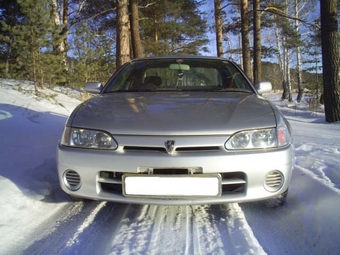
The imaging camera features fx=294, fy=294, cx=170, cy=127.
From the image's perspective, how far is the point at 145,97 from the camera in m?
2.77

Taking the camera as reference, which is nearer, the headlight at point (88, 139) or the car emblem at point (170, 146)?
the car emblem at point (170, 146)

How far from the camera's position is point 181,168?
1909mm

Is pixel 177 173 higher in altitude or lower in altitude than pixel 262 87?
lower

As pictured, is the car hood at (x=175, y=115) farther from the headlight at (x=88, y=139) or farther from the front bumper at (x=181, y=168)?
the front bumper at (x=181, y=168)

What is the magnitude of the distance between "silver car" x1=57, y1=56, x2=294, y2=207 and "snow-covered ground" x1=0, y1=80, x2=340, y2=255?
21 cm

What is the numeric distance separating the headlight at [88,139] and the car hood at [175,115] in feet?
0.14

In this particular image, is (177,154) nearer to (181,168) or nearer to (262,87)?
(181,168)

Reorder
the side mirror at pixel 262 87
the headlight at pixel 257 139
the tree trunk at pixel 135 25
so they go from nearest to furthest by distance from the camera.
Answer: the headlight at pixel 257 139 < the side mirror at pixel 262 87 < the tree trunk at pixel 135 25

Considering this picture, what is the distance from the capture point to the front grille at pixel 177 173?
1.97 metres

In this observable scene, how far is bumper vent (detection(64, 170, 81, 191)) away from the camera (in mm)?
2090

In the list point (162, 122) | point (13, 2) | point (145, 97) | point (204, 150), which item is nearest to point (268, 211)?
point (204, 150)

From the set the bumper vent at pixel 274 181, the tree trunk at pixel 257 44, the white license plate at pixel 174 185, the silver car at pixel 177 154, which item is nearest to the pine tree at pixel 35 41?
the silver car at pixel 177 154

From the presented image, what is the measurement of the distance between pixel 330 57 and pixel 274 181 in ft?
21.2

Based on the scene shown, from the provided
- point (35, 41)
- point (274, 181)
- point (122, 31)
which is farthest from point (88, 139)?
point (122, 31)
